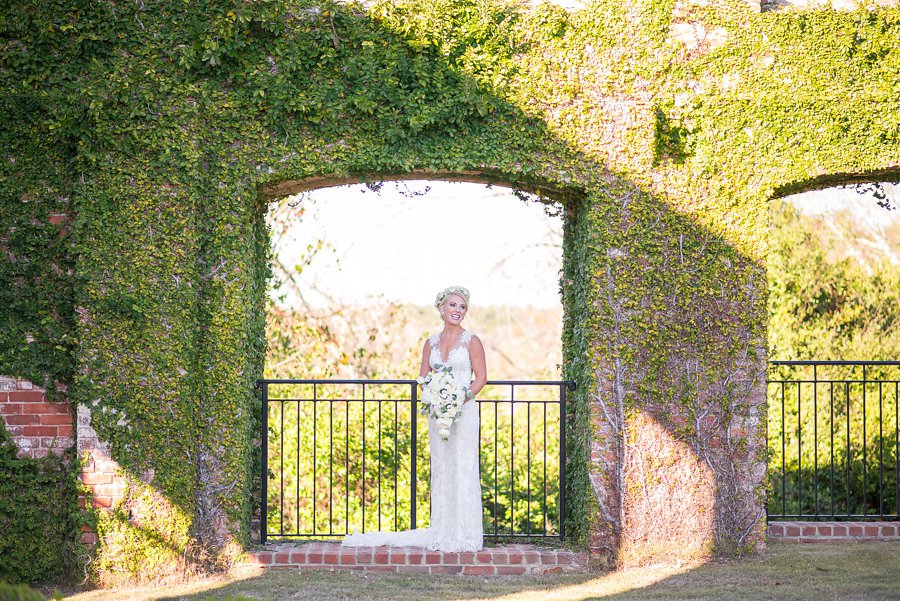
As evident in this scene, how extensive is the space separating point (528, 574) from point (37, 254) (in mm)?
4000

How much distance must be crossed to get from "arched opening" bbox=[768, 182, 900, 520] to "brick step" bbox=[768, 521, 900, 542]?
221cm

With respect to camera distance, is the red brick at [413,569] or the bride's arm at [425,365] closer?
the red brick at [413,569]

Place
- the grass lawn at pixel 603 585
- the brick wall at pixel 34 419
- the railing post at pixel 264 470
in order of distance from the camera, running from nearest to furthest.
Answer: the grass lawn at pixel 603 585
the brick wall at pixel 34 419
the railing post at pixel 264 470

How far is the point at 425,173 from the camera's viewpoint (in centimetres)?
592

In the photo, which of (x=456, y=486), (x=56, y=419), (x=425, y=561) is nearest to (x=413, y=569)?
(x=425, y=561)

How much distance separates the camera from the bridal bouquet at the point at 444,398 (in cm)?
565

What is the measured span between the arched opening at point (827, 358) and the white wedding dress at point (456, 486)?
14.2 feet

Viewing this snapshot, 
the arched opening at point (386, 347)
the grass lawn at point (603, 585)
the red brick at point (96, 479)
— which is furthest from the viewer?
the arched opening at point (386, 347)

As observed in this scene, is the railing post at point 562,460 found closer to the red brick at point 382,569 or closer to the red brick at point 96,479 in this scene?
the red brick at point 382,569

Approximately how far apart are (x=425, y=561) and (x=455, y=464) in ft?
2.28

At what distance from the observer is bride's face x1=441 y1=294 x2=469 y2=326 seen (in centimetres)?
579

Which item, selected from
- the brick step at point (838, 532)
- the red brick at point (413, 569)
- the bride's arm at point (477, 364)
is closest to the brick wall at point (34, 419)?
the red brick at point (413, 569)

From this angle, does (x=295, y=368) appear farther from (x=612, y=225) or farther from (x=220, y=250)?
(x=612, y=225)

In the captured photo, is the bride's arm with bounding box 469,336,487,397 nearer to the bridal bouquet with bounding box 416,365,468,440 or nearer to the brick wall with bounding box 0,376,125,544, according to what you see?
the bridal bouquet with bounding box 416,365,468,440
